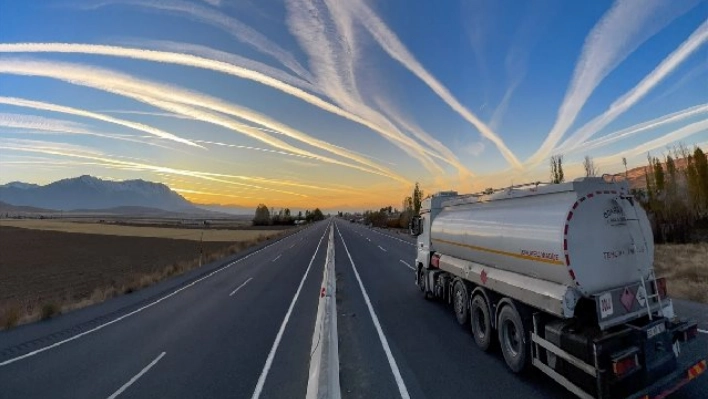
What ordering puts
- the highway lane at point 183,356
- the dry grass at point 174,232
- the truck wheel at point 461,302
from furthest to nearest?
the dry grass at point 174,232 < the truck wheel at point 461,302 < the highway lane at point 183,356

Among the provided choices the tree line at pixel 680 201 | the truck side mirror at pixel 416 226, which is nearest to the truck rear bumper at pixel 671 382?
the truck side mirror at pixel 416 226

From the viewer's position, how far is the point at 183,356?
8.45m

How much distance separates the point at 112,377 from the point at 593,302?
900cm

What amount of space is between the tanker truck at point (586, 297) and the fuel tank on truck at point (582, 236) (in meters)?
0.02

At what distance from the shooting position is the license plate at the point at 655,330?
5.43 metres

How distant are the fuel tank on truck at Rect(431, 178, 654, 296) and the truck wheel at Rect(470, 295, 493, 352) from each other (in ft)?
4.42

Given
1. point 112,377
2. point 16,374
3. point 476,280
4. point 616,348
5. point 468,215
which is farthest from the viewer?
point 468,215

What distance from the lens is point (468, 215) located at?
9.69 meters

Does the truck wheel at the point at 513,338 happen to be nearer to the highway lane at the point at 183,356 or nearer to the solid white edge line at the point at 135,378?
the highway lane at the point at 183,356

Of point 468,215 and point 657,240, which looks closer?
point 468,215

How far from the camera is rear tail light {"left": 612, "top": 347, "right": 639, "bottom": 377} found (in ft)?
16.5

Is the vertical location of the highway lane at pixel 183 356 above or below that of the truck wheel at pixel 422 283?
below

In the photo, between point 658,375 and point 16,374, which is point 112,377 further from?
point 658,375

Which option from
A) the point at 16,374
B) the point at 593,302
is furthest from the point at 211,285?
the point at 593,302
